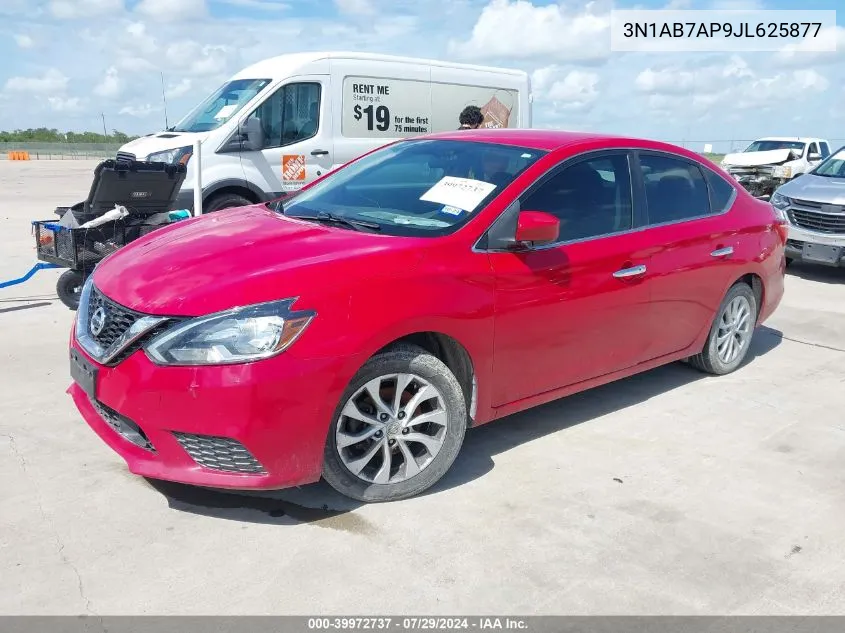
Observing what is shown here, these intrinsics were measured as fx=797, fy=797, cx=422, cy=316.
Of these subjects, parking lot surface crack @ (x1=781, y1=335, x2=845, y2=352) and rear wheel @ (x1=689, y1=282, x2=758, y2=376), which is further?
parking lot surface crack @ (x1=781, y1=335, x2=845, y2=352)

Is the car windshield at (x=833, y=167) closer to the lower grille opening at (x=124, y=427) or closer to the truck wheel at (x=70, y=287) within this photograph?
the truck wheel at (x=70, y=287)

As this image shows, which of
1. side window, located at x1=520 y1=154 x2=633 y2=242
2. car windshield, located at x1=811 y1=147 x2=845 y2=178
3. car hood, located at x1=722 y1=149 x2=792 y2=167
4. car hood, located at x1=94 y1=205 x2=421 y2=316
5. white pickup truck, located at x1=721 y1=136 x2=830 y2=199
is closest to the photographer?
car hood, located at x1=94 y1=205 x2=421 y2=316

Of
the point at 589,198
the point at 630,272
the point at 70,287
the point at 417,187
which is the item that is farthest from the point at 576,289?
the point at 70,287

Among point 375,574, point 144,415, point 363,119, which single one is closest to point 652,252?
point 375,574

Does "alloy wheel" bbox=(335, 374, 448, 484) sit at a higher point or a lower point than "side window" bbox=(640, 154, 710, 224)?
lower

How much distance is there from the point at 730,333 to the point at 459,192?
2.55 meters

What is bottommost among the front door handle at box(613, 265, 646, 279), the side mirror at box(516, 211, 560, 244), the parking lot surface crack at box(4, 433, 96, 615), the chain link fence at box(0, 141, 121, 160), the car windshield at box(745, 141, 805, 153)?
the parking lot surface crack at box(4, 433, 96, 615)

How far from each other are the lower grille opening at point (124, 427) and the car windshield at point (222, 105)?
6.75m

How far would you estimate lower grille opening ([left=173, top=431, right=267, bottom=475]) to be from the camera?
3182 millimetres

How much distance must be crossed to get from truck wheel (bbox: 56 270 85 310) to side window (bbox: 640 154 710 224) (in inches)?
191

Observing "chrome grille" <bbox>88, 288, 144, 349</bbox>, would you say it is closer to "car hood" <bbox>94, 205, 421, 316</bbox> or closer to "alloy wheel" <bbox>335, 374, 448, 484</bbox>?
"car hood" <bbox>94, 205, 421, 316</bbox>

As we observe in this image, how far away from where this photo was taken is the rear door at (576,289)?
12.8ft

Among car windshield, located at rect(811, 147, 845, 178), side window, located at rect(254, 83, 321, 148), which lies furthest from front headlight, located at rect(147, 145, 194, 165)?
car windshield, located at rect(811, 147, 845, 178)
